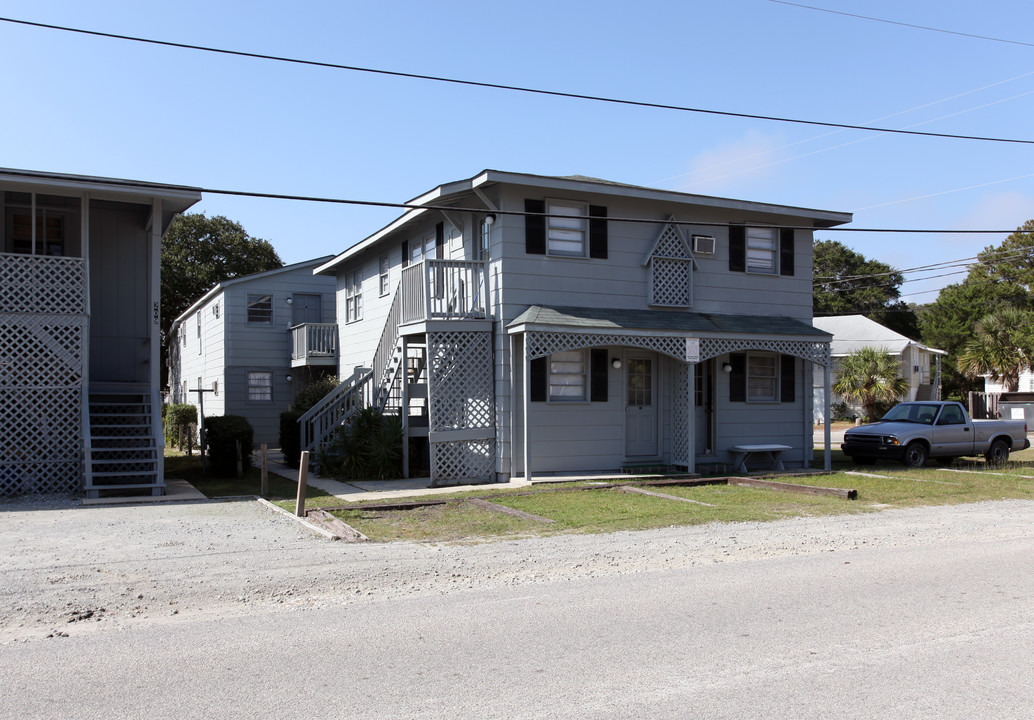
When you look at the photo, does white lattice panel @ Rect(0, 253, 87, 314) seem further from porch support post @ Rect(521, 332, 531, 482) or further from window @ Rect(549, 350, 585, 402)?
window @ Rect(549, 350, 585, 402)

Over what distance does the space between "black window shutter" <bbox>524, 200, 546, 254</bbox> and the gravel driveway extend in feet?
23.6

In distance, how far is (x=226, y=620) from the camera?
6438 millimetres

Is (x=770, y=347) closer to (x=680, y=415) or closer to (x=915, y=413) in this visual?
(x=680, y=415)

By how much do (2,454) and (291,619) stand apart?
391 inches

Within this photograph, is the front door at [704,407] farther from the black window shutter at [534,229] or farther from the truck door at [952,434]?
the truck door at [952,434]

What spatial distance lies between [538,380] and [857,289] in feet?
186

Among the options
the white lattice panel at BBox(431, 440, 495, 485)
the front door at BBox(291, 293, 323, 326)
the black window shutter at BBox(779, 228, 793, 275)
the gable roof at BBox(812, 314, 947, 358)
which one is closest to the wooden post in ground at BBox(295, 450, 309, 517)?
the white lattice panel at BBox(431, 440, 495, 485)

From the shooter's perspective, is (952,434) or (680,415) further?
(952,434)

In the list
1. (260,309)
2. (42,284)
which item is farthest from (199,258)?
(42,284)

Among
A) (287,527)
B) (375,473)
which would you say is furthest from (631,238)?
(287,527)

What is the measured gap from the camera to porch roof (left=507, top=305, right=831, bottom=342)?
618 inches

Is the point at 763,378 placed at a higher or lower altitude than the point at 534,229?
lower

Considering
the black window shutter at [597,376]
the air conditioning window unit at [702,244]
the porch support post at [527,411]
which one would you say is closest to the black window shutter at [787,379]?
the air conditioning window unit at [702,244]

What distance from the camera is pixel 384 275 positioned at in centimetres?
2198
